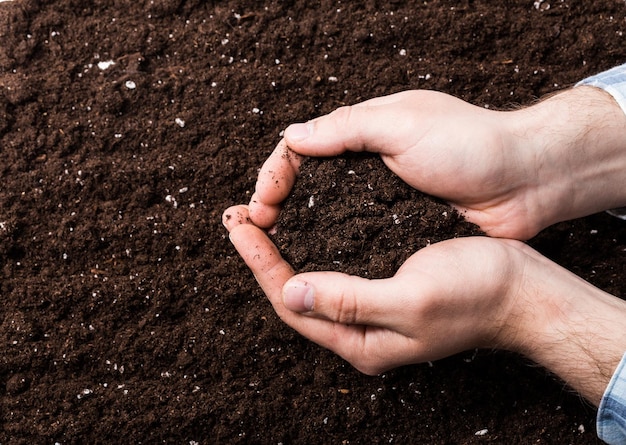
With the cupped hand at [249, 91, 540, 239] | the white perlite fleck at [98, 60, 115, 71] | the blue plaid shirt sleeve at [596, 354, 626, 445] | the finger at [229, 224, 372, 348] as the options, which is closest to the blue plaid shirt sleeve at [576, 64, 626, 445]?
the blue plaid shirt sleeve at [596, 354, 626, 445]

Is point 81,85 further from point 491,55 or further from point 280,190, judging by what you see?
point 491,55

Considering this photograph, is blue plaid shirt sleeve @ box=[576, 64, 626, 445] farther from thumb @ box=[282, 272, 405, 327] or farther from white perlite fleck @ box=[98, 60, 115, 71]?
white perlite fleck @ box=[98, 60, 115, 71]

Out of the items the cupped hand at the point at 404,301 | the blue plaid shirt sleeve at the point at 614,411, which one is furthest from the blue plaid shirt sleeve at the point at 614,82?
the blue plaid shirt sleeve at the point at 614,411

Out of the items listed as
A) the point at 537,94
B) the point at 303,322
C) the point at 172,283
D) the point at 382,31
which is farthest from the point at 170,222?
the point at 537,94

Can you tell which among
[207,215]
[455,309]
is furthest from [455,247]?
[207,215]

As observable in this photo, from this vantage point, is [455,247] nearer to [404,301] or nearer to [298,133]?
[404,301]

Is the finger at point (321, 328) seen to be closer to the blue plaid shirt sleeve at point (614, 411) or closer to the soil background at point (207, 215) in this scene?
the soil background at point (207, 215)
